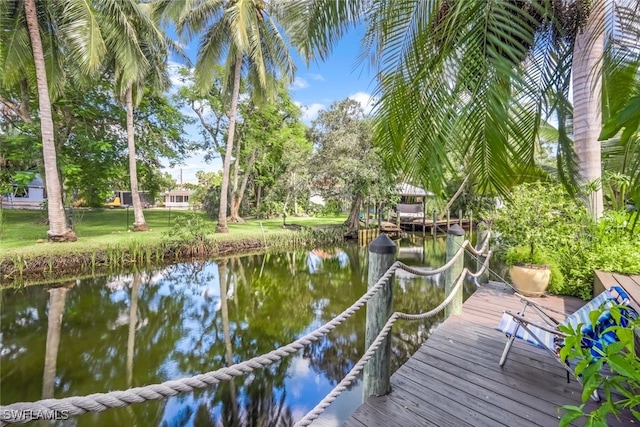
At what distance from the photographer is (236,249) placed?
11250mm

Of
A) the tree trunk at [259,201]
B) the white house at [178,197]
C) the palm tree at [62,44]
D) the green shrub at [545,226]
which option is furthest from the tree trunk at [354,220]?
the white house at [178,197]

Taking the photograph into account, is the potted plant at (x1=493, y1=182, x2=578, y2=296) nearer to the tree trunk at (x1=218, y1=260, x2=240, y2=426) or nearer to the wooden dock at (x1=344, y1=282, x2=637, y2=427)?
the wooden dock at (x1=344, y1=282, x2=637, y2=427)

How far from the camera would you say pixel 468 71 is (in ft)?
4.66

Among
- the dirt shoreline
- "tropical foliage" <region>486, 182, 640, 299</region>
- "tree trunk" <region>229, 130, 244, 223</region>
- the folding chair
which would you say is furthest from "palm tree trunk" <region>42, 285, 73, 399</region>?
"tree trunk" <region>229, 130, 244, 223</region>

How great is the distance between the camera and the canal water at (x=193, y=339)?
3.36 meters

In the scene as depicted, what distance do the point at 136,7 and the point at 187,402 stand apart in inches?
441

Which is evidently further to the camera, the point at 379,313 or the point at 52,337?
the point at 52,337

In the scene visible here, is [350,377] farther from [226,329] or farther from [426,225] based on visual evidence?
[426,225]

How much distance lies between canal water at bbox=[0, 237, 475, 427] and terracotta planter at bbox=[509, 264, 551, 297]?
1582 mm

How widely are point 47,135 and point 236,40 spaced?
6.46 meters

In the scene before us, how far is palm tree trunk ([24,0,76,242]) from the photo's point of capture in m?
7.57

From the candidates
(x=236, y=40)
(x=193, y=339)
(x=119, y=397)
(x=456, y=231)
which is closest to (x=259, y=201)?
(x=236, y=40)

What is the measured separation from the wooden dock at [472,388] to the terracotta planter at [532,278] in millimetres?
1603

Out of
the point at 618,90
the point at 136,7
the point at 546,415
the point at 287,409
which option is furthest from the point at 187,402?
the point at 136,7
